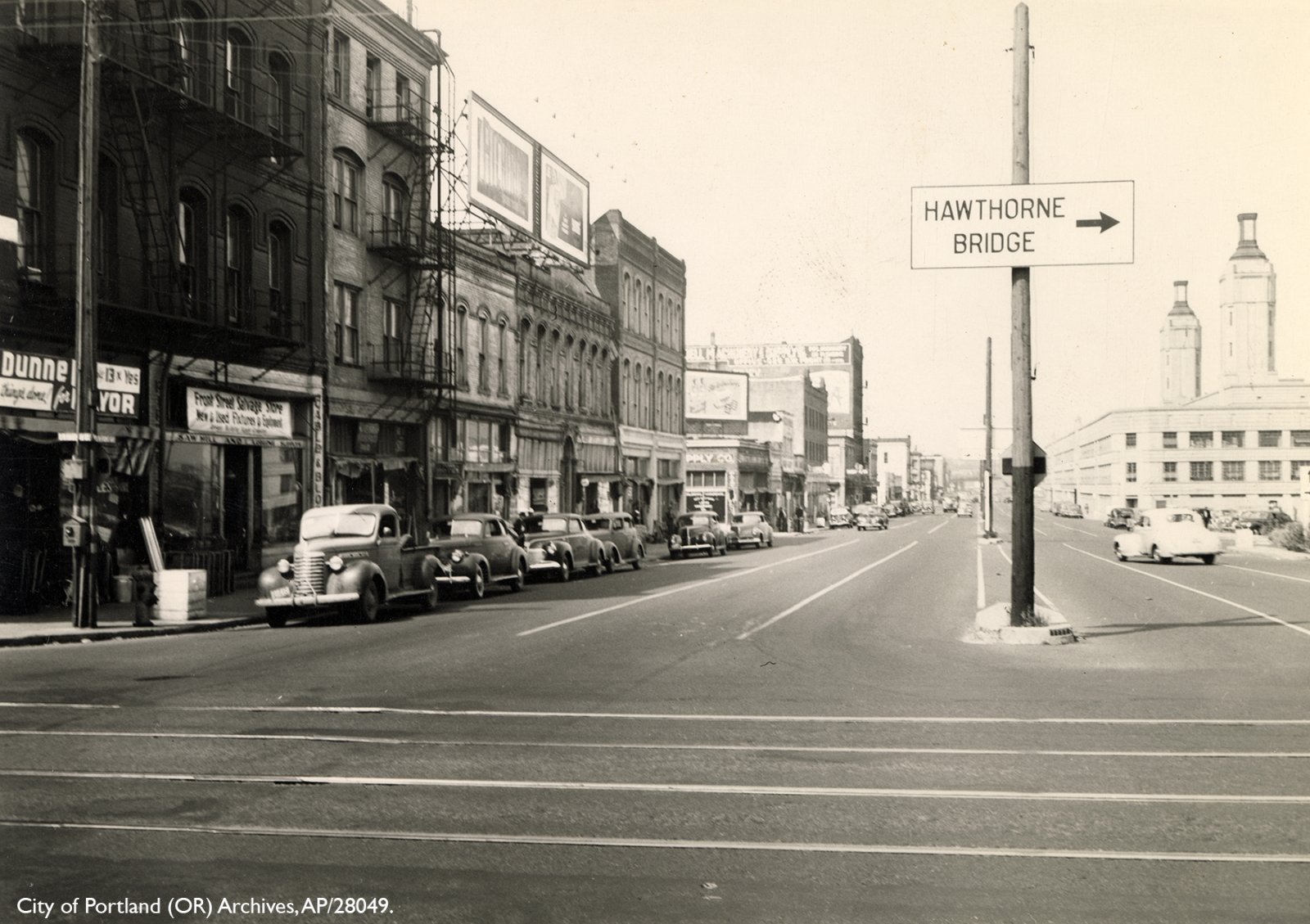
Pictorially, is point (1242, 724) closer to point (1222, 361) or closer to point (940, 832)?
point (940, 832)

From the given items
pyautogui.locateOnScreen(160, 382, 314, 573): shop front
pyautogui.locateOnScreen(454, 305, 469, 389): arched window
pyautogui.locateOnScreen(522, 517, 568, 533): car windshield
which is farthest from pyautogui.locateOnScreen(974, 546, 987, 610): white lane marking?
pyautogui.locateOnScreen(454, 305, 469, 389): arched window

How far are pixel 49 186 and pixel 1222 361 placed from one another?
120815 mm

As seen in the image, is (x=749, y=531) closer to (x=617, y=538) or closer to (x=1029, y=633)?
(x=617, y=538)

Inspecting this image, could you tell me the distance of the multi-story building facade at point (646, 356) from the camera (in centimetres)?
5581

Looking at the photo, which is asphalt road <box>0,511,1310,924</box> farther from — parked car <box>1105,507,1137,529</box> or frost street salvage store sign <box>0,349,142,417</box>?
parked car <box>1105,507,1137,529</box>

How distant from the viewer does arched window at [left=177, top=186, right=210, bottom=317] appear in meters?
24.6

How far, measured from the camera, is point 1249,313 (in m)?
109

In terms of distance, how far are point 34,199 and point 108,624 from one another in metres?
7.63

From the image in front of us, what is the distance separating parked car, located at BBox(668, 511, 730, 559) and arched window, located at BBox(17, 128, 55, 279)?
89.1ft

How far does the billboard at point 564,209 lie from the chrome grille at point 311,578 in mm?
26148

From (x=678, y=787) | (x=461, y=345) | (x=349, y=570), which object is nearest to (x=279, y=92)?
(x=461, y=345)

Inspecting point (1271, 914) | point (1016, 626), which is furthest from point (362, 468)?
point (1271, 914)

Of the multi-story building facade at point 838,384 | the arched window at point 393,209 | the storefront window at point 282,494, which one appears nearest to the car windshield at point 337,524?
the storefront window at point 282,494

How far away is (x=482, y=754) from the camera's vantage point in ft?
28.4
